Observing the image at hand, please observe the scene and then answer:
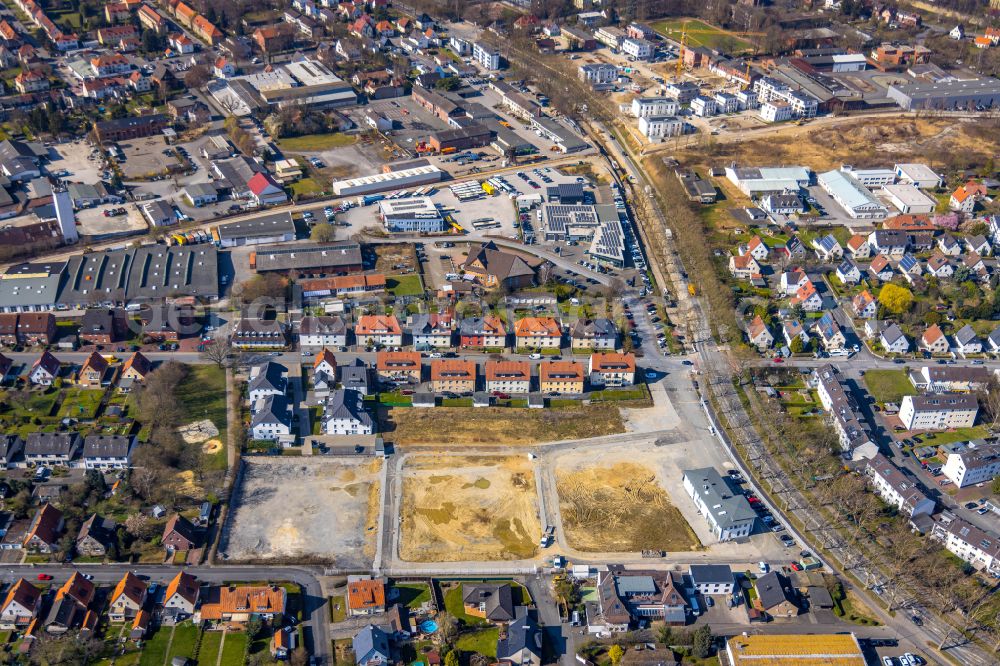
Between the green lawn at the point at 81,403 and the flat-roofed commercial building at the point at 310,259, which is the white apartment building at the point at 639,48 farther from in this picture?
the green lawn at the point at 81,403

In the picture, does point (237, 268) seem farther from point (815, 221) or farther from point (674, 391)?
point (815, 221)

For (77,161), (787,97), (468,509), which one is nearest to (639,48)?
(787,97)

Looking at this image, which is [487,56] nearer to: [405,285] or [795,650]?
→ [405,285]

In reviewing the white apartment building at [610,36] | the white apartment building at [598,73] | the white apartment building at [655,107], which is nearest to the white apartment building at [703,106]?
the white apartment building at [655,107]

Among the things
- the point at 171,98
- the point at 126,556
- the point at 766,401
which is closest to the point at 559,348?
the point at 766,401

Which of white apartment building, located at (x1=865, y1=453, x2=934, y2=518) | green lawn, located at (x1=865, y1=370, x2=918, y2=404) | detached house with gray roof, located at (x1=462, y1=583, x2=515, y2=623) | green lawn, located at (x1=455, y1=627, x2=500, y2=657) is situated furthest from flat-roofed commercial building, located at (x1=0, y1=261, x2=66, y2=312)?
green lawn, located at (x1=865, y1=370, x2=918, y2=404)

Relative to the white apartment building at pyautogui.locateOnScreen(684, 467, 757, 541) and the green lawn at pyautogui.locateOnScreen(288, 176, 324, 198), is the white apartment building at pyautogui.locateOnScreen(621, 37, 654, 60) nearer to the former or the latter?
the green lawn at pyautogui.locateOnScreen(288, 176, 324, 198)
